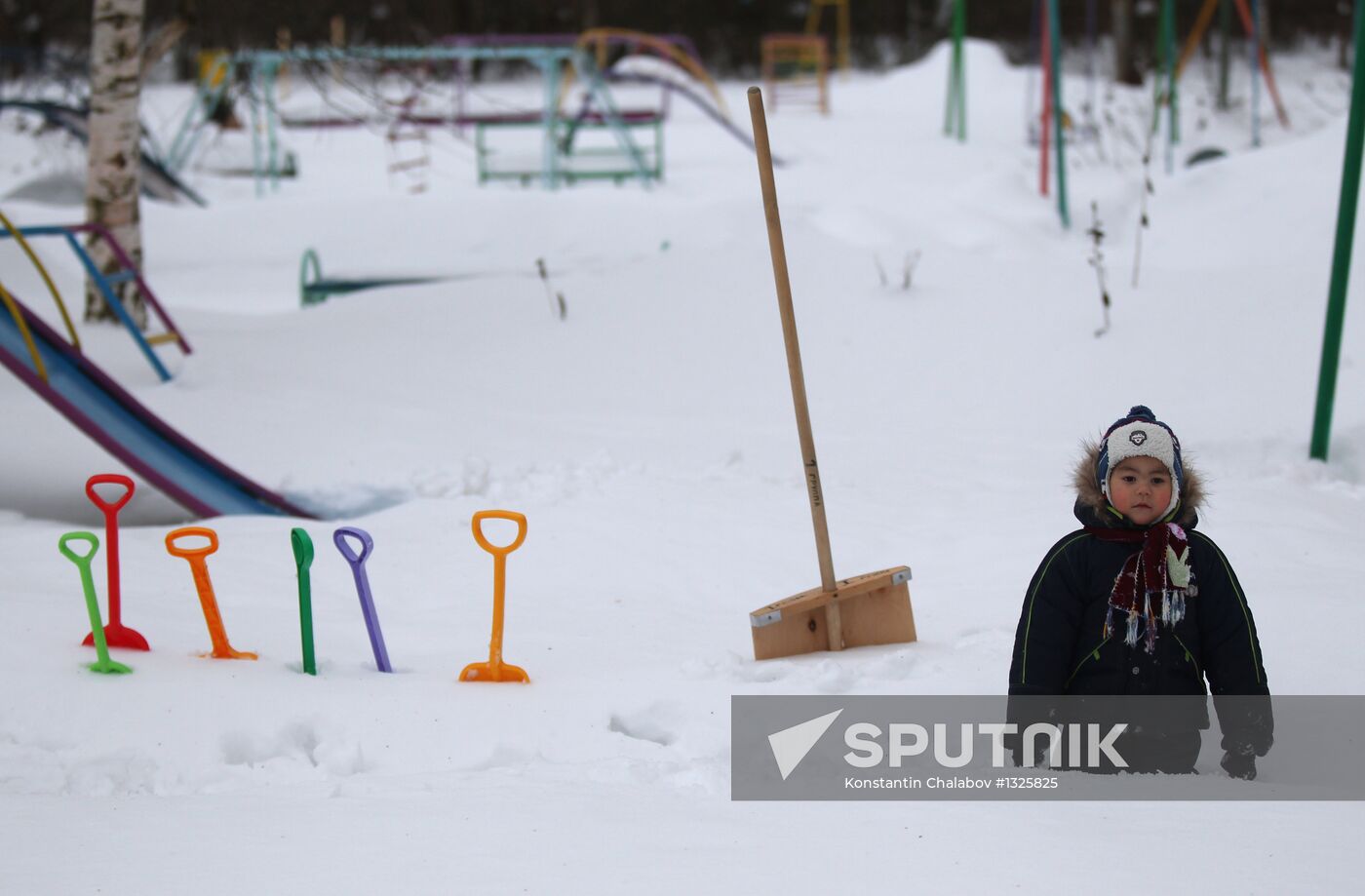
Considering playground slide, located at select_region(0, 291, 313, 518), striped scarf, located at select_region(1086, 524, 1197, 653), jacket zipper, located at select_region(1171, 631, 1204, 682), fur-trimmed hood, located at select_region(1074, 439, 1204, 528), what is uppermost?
fur-trimmed hood, located at select_region(1074, 439, 1204, 528)

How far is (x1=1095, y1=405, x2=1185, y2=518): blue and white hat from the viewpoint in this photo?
274cm

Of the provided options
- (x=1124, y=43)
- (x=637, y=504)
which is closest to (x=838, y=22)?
(x=1124, y=43)

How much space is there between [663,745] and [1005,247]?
25.0ft

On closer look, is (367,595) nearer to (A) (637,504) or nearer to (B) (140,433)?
(A) (637,504)

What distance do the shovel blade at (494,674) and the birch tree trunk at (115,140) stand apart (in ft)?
18.9

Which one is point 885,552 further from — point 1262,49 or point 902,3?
point 902,3

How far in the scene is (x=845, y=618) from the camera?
12.7 ft

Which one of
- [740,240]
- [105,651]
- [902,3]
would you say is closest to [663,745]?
[105,651]

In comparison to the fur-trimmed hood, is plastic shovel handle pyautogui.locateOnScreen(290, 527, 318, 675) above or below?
below

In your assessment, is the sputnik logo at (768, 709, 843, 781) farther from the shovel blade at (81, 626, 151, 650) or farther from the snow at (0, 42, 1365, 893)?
the shovel blade at (81, 626, 151, 650)

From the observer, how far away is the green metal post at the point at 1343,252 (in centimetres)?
563

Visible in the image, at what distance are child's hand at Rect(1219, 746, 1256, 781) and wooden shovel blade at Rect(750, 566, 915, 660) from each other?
3.64 ft

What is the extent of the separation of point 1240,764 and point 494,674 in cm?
183

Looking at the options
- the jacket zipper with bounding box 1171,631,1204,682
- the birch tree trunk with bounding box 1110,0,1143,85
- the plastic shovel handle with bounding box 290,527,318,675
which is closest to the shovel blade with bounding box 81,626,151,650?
the plastic shovel handle with bounding box 290,527,318,675
